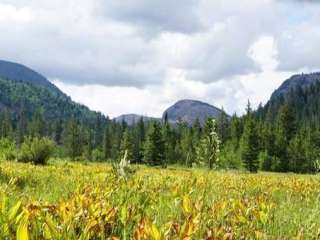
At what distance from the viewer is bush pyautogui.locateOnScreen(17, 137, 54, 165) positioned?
34.8 m

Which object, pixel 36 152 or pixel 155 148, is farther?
pixel 155 148

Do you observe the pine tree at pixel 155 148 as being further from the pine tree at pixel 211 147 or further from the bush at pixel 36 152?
the pine tree at pixel 211 147

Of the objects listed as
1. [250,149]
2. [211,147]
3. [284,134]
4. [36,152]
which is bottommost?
[211,147]

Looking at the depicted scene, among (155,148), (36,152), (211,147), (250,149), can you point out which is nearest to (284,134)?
(250,149)

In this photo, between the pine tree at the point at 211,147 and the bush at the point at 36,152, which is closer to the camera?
the pine tree at the point at 211,147

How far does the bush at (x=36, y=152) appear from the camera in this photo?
34.8m

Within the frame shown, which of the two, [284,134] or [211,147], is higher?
[284,134]

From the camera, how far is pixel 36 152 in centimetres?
3503

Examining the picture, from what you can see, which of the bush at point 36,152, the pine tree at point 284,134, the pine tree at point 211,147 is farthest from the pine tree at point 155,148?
the pine tree at point 211,147

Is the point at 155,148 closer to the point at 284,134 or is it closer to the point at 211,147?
the point at 284,134

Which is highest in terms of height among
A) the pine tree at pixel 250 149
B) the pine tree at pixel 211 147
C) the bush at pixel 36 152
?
the pine tree at pixel 250 149

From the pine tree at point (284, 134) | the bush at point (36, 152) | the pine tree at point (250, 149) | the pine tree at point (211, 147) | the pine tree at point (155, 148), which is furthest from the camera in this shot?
the pine tree at point (284, 134)

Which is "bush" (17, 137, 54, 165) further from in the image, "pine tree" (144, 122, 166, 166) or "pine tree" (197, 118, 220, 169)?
"pine tree" (144, 122, 166, 166)

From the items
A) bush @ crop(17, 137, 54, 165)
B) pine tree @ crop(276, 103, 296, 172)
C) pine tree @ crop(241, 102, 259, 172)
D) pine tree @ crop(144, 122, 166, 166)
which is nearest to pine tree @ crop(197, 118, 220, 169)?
bush @ crop(17, 137, 54, 165)
